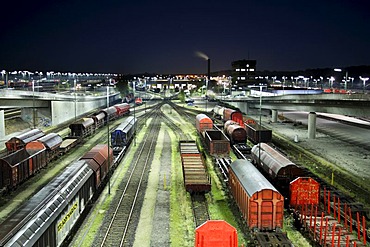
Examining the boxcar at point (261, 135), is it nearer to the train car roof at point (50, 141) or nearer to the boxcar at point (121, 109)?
the train car roof at point (50, 141)

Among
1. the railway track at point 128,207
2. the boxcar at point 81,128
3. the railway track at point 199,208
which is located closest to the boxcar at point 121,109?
the boxcar at point 81,128

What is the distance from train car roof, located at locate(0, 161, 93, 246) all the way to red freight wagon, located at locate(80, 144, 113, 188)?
4194 millimetres

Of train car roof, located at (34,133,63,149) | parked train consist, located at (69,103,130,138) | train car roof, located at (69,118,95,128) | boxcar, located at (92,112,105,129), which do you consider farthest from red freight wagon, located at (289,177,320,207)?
boxcar, located at (92,112,105,129)

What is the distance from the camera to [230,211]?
90.0 ft

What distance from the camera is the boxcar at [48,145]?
38188 millimetres

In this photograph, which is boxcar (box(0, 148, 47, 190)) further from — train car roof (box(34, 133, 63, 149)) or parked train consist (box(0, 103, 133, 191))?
train car roof (box(34, 133, 63, 149))

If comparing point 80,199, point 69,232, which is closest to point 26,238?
point 69,232

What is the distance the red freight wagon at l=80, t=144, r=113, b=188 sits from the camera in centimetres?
2920

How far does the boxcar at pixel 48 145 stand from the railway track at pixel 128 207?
909cm

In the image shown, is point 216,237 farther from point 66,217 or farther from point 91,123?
point 91,123

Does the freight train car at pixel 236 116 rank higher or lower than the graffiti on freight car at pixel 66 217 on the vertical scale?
higher

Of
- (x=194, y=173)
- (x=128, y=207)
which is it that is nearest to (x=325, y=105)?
(x=194, y=173)

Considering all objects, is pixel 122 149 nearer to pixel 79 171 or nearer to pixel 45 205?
pixel 79 171

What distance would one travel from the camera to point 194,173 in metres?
31.6
